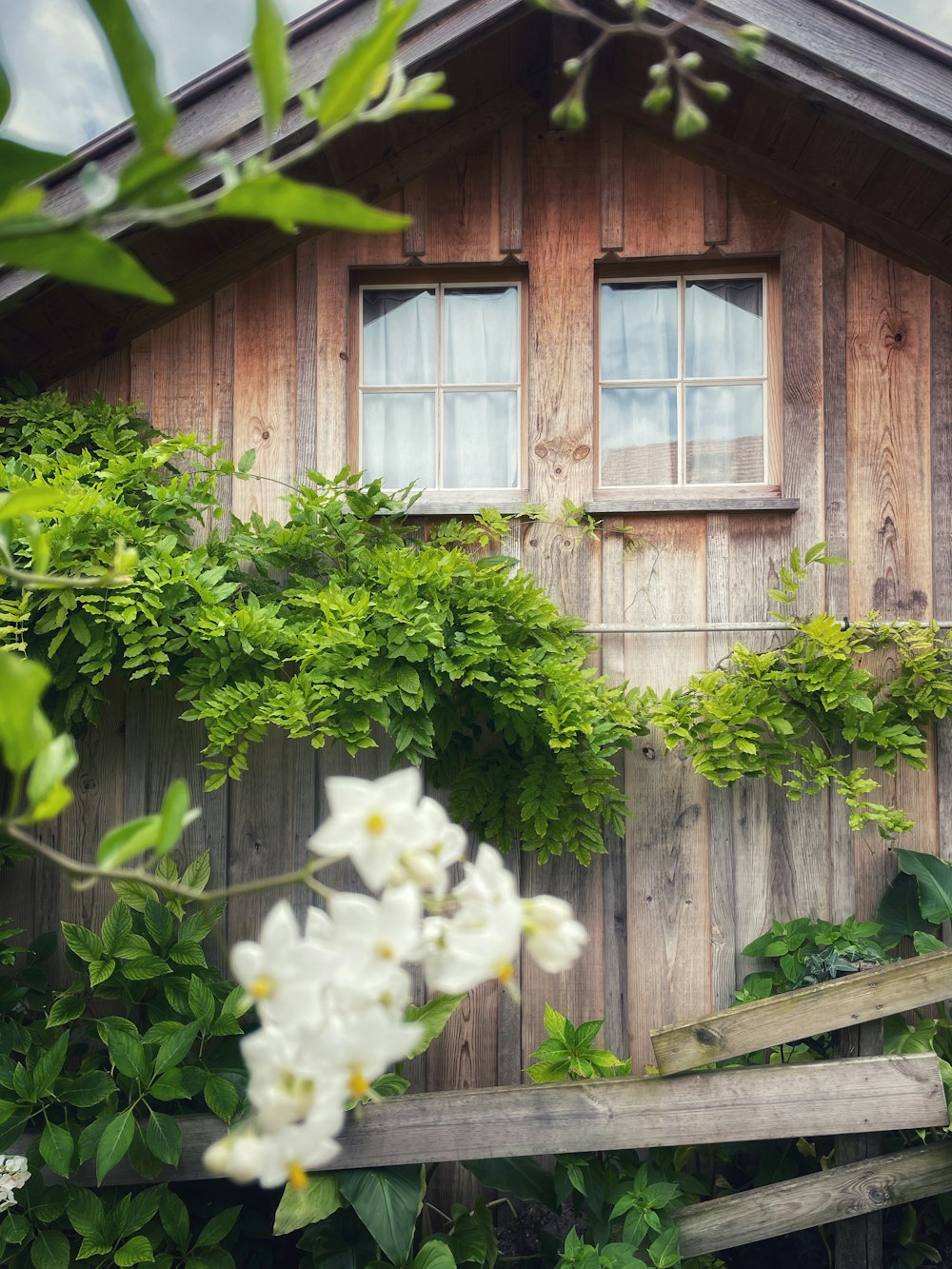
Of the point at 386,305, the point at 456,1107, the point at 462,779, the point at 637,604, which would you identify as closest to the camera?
the point at 456,1107

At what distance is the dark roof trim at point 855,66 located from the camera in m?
1.88

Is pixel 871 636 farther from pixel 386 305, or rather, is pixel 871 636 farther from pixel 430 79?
pixel 430 79

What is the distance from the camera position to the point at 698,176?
230 cm

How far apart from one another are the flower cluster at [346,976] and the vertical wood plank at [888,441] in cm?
211

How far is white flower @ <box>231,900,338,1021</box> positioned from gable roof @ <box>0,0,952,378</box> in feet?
6.58

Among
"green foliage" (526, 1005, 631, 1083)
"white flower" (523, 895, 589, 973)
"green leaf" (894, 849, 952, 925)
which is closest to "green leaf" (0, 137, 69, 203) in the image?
"white flower" (523, 895, 589, 973)

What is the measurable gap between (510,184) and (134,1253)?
2.77 metres

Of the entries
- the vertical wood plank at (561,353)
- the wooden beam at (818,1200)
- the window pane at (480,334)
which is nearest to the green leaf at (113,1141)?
the wooden beam at (818,1200)

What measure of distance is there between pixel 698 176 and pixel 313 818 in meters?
2.14

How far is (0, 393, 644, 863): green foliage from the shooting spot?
1.88 m

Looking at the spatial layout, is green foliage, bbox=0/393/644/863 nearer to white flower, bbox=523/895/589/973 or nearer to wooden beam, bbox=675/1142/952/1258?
wooden beam, bbox=675/1142/952/1258

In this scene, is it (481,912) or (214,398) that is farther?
(214,398)

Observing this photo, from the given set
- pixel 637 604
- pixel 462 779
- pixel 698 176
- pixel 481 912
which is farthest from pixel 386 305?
pixel 481 912

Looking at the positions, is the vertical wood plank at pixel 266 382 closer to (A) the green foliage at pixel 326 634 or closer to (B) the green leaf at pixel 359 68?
(A) the green foliage at pixel 326 634
